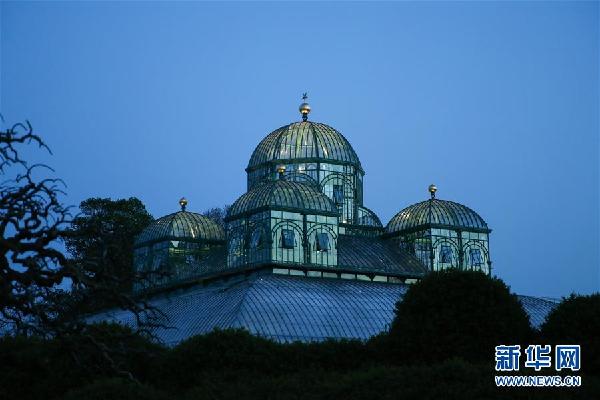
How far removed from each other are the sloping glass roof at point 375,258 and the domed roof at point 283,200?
3012mm

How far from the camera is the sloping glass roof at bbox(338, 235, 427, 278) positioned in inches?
2702

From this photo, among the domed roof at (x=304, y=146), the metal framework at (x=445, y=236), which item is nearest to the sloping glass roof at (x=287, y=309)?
the metal framework at (x=445, y=236)

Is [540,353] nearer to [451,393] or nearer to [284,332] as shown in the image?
[451,393]

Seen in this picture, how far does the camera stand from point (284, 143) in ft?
255

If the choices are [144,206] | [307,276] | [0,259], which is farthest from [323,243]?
[144,206]

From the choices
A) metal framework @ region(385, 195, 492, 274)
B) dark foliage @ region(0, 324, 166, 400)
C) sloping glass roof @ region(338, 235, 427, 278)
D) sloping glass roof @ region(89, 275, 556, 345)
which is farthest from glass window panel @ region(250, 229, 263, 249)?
dark foliage @ region(0, 324, 166, 400)

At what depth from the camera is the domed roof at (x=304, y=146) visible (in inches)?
3031

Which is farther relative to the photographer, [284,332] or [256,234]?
[256,234]

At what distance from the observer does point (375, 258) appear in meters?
70.9

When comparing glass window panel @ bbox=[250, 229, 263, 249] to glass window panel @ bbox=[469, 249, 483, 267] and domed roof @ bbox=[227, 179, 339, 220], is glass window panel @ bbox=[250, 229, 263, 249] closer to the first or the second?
domed roof @ bbox=[227, 179, 339, 220]

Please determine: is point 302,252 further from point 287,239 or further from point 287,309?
point 287,309

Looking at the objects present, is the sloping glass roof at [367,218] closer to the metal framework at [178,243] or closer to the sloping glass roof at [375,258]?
the sloping glass roof at [375,258]

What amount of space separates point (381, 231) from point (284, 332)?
2199 centimetres

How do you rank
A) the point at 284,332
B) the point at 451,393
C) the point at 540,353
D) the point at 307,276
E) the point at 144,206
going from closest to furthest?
the point at 451,393 → the point at 540,353 → the point at 284,332 → the point at 307,276 → the point at 144,206
